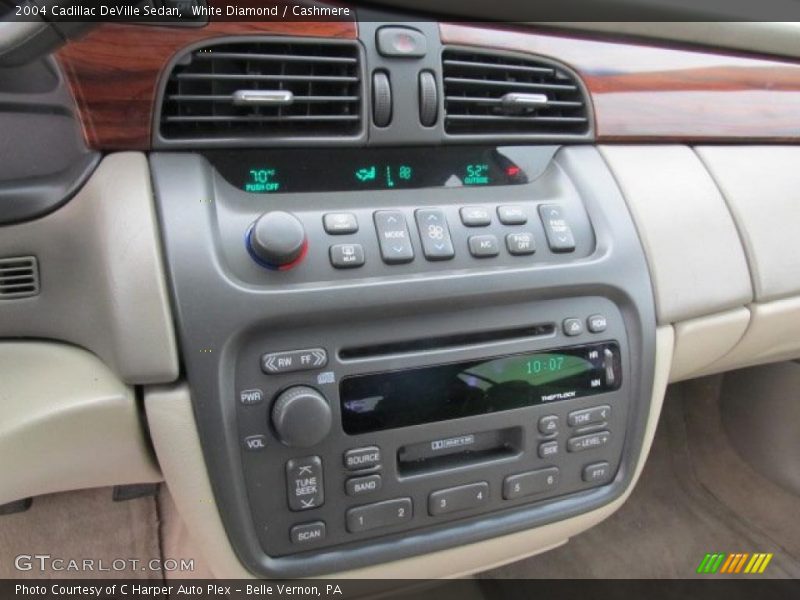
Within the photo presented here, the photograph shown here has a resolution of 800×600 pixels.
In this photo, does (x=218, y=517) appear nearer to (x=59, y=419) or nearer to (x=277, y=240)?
(x=59, y=419)

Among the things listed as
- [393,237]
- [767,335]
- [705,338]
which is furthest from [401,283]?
[767,335]

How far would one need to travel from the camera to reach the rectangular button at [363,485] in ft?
2.55

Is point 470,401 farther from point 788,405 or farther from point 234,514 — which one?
point 788,405

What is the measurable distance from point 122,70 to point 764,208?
885 mm

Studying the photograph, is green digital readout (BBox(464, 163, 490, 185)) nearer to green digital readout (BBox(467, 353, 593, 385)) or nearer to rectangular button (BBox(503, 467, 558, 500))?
green digital readout (BBox(467, 353, 593, 385))

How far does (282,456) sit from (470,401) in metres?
0.24

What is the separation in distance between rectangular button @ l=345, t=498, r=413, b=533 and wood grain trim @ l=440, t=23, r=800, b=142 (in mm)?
565

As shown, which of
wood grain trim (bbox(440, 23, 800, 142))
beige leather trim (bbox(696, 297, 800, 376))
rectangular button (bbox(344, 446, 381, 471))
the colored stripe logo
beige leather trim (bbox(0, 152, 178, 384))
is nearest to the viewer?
beige leather trim (bbox(0, 152, 178, 384))

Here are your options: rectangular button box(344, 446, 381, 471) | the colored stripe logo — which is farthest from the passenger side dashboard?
the colored stripe logo

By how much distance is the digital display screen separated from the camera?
77 centimetres

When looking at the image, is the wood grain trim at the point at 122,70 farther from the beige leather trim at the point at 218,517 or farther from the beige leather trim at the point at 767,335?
the beige leather trim at the point at 767,335

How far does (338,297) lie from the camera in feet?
2.38

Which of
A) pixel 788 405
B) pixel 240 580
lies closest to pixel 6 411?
pixel 240 580

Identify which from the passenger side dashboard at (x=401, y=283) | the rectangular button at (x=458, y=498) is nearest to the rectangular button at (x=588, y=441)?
the passenger side dashboard at (x=401, y=283)
